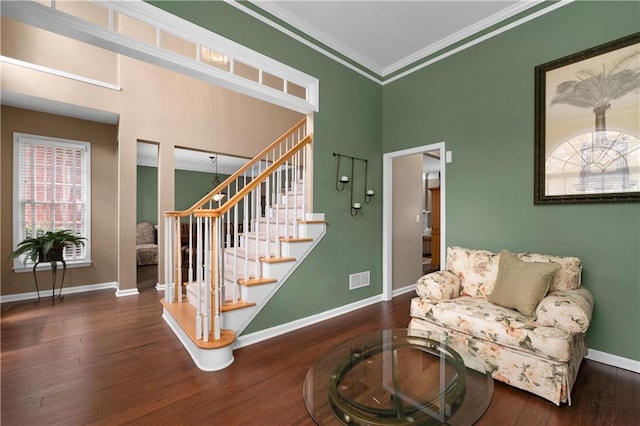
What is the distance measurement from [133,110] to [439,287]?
16.2ft

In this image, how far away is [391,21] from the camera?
3035 millimetres

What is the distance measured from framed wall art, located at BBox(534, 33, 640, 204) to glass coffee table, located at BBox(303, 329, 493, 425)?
1909 mm

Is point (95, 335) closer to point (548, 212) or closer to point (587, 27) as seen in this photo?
point (548, 212)

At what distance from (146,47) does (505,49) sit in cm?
347

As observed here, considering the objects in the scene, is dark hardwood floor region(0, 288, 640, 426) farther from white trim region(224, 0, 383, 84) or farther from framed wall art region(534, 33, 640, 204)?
white trim region(224, 0, 383, 84)

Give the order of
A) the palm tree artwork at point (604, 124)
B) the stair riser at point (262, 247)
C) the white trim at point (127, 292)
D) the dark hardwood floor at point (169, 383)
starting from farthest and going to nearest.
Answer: the white trim at point (127, 292), the stair riser at point (262, 247), the palm tree artwork at point (604, 124), the dark hardwood floor at point (169, 383)

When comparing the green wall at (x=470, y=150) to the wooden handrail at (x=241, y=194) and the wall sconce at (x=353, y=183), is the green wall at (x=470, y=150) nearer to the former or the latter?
the wall sconce at (x=353, y=183)

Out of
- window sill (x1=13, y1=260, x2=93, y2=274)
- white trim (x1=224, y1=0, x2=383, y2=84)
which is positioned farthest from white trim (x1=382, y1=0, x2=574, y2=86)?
window sill (x1=13, y1=260, x2=93, y2=274)

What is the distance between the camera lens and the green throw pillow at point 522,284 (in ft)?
6.80

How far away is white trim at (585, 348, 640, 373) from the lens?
2156mm

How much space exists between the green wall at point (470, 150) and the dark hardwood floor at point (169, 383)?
0.50 m

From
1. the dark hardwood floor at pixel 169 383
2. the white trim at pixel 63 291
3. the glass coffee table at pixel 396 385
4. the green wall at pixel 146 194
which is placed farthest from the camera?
the green wall at pixel 146 194

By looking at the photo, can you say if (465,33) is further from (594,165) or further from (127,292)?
(127,292)

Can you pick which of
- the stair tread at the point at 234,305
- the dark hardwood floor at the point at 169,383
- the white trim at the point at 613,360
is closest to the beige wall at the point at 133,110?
the dark hardwood floor at the point at 169,383
